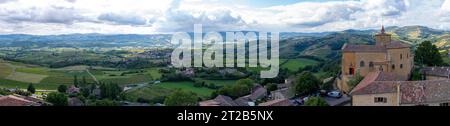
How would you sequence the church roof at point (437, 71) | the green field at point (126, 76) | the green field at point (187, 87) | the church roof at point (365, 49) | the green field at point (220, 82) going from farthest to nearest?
1. the green field at point (126, 76)
2. the green field at point (220, 82)
3. the green field at point (187, 87)
4. the church roof at point (365, 49)
5. the church roof at point (437, 71)

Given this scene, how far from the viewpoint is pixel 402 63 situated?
4062cm

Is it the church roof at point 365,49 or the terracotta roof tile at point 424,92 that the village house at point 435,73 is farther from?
the terracotta roof tile at point 424,92

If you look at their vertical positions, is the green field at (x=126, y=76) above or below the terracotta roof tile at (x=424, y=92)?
below

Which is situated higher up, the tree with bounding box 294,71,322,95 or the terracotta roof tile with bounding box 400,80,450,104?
the terracotta roof tile with bounding box 400,80,450,104

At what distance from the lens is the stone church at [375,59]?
129 ft

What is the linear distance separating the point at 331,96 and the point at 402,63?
1043 cm

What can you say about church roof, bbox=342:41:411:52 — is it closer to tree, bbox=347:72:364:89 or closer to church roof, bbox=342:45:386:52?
church roof, bbox=342:45:386:52

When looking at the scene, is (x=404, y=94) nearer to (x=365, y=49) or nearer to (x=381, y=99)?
(x=381, y=99)

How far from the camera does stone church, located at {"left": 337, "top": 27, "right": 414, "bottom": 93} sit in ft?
129

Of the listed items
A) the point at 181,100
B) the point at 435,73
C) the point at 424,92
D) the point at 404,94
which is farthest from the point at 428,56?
the point at 181,100

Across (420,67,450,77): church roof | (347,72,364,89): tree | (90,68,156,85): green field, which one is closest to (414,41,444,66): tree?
(420,67,450,77): church roof

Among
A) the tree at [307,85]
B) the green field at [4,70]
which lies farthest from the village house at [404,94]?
the green field at [4,70]

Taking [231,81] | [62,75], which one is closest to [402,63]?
[231,81]
